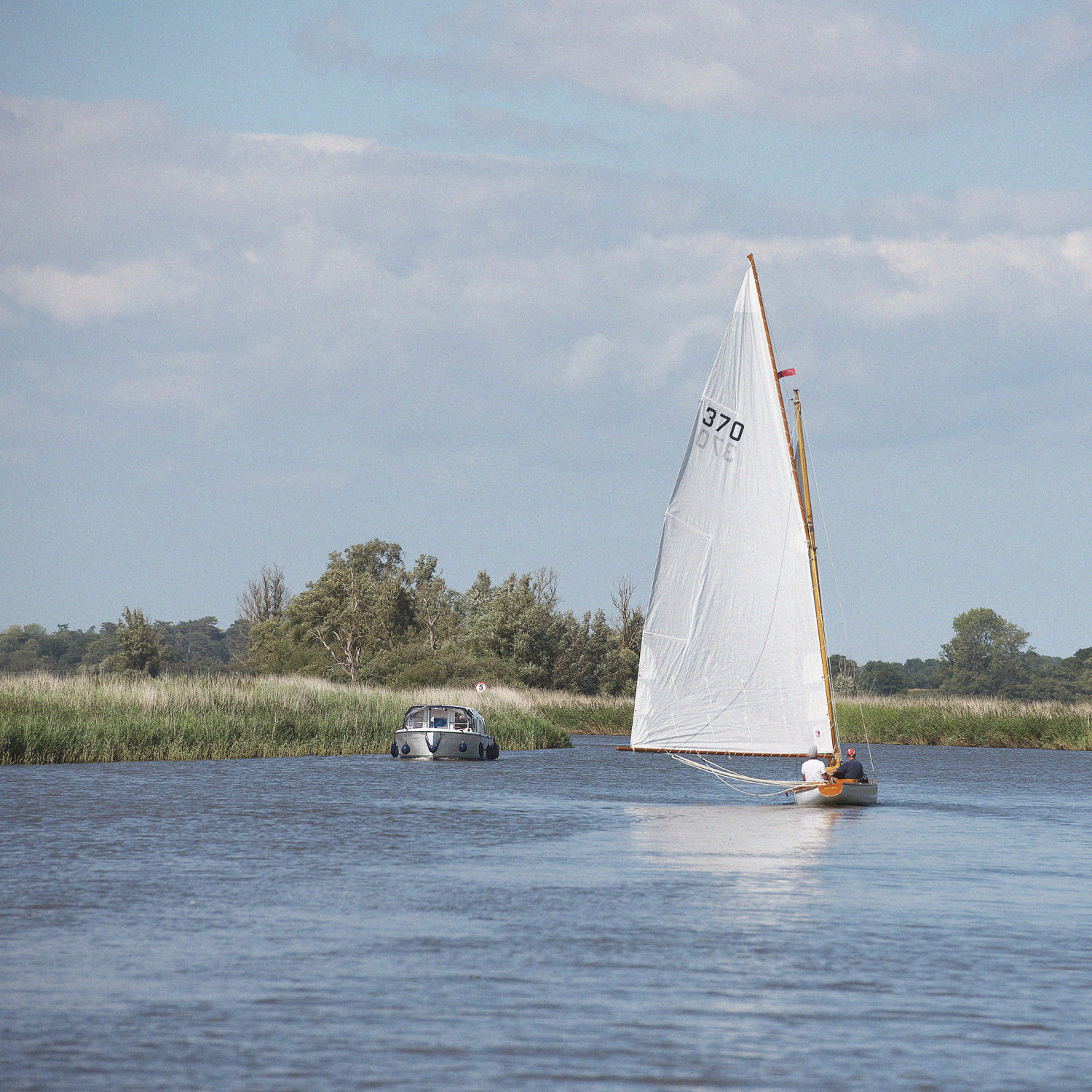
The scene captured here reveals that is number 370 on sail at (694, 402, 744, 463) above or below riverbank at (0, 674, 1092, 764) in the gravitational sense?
above

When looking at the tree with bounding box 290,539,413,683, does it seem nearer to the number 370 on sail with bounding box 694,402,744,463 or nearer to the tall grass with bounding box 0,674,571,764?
the tall grass with bounding box 0,674,571,764

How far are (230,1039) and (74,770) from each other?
31.7m

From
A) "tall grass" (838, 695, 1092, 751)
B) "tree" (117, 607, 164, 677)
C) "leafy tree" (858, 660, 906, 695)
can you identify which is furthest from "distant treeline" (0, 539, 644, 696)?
"leafy tree" (858, 660, 906, 695)

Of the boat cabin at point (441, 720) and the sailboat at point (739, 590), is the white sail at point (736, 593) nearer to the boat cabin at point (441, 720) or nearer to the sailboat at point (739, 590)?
the sailboat at point (739, 590)

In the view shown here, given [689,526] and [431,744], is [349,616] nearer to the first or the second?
[431,744]

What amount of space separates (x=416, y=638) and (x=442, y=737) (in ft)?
232

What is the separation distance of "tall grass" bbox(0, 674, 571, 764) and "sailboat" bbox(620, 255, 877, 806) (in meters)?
19.3

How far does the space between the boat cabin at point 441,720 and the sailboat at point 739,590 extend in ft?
78.4

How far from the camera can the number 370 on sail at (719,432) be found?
33.2 meters

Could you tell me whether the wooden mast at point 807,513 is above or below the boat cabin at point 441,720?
above

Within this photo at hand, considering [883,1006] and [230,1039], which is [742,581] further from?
[230,1039]

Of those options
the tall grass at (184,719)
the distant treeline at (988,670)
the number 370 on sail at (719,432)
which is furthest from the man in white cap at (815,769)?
the distant treeline at (988,670)

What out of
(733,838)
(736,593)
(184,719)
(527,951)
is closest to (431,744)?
(184,719)

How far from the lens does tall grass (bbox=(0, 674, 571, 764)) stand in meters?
43.1
